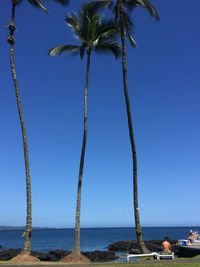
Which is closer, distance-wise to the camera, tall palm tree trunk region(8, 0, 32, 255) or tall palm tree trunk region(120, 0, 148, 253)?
tall palm tree trunk region(8, 0, 32, 255)

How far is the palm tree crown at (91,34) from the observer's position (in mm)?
30188

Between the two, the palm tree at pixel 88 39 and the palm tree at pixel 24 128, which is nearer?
the palm tree at pixel 24 128

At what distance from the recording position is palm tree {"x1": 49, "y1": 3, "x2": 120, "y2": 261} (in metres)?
29.7

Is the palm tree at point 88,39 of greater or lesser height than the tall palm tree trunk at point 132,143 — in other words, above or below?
above

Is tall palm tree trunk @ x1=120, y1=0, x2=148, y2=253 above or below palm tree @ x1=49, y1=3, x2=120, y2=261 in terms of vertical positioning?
below

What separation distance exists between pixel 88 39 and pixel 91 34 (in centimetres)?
39

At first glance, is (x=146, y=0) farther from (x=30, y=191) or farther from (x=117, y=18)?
(x=30, y=191)

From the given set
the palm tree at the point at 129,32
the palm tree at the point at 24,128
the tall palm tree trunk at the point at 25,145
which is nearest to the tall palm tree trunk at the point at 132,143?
the palm tree at the point at 129,32

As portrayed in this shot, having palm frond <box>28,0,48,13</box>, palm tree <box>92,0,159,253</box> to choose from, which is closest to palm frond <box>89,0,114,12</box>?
palm tree <box>92,0,159,253</box>

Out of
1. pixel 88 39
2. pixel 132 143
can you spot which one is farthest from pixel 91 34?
pixel 132 143

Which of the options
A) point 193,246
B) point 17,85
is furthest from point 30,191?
point 193,246

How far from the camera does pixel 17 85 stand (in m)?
27.4

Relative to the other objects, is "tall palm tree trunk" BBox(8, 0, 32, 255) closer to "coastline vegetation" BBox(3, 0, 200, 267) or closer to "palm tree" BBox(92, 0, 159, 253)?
"coastline vegetation" BBox(3, 0, 200, 267)

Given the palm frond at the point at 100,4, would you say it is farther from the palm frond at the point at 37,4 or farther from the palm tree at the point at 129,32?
the palm frond at the point at 37,4
